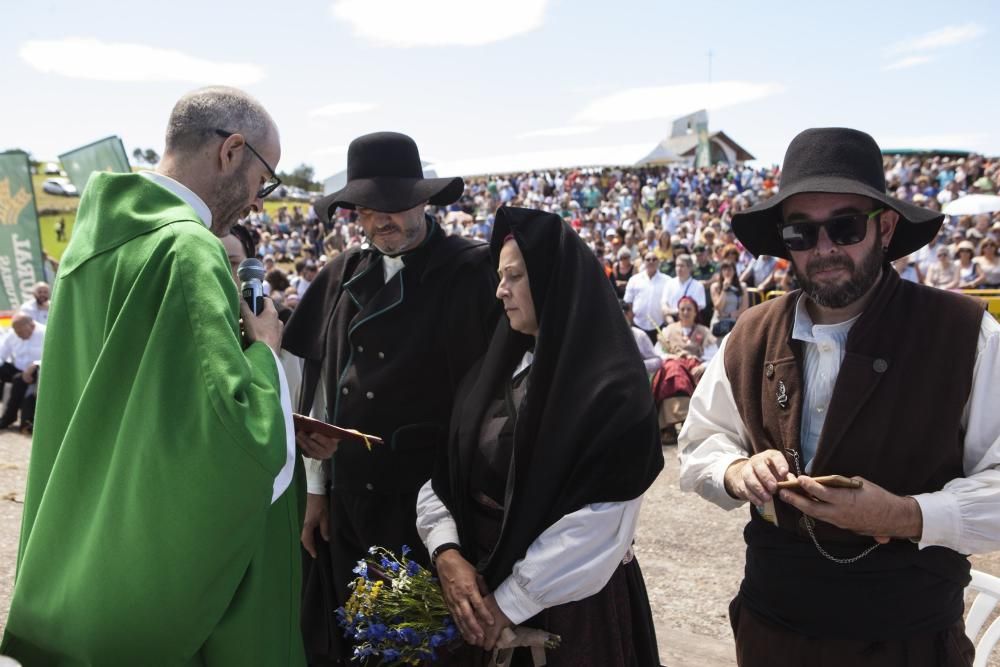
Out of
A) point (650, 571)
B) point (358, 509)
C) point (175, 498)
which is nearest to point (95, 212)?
point (175, 498)

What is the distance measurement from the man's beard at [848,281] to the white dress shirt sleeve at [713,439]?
0.36m

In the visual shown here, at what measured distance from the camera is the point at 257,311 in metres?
2.29

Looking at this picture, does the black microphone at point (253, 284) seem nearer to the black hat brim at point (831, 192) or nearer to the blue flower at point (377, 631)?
the blue flower at point (377, 631)

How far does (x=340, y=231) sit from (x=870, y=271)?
26156 millimetres

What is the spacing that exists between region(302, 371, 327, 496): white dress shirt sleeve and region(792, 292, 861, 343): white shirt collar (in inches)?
72.5

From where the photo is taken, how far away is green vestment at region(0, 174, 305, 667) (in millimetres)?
1693

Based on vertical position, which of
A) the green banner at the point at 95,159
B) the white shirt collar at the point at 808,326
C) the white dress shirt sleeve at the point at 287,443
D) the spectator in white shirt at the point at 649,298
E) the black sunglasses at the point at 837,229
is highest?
the green banner at the point at 95,159

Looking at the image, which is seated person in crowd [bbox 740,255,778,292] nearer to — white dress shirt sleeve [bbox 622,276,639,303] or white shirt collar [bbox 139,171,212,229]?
white dress shirt sleeve [bbox 622,276,639,303]

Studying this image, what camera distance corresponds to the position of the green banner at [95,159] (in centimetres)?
1098

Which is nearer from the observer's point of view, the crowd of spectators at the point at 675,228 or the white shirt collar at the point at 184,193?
the white shirt collar at the point at 184,193

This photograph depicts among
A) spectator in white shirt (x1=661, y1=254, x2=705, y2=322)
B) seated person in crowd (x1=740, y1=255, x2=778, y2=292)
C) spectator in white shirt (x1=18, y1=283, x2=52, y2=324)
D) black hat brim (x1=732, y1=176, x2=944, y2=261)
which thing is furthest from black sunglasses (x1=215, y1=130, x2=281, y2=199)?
seated person in crowd (x1=740, y1=255, x2=778, y2=292)

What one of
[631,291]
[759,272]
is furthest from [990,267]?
A: [631,291]

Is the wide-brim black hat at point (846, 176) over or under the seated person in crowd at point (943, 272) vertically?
over

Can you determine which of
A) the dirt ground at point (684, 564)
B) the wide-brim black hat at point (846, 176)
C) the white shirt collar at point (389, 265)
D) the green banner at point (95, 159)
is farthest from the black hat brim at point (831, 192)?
the green banner at point (95, 159)
